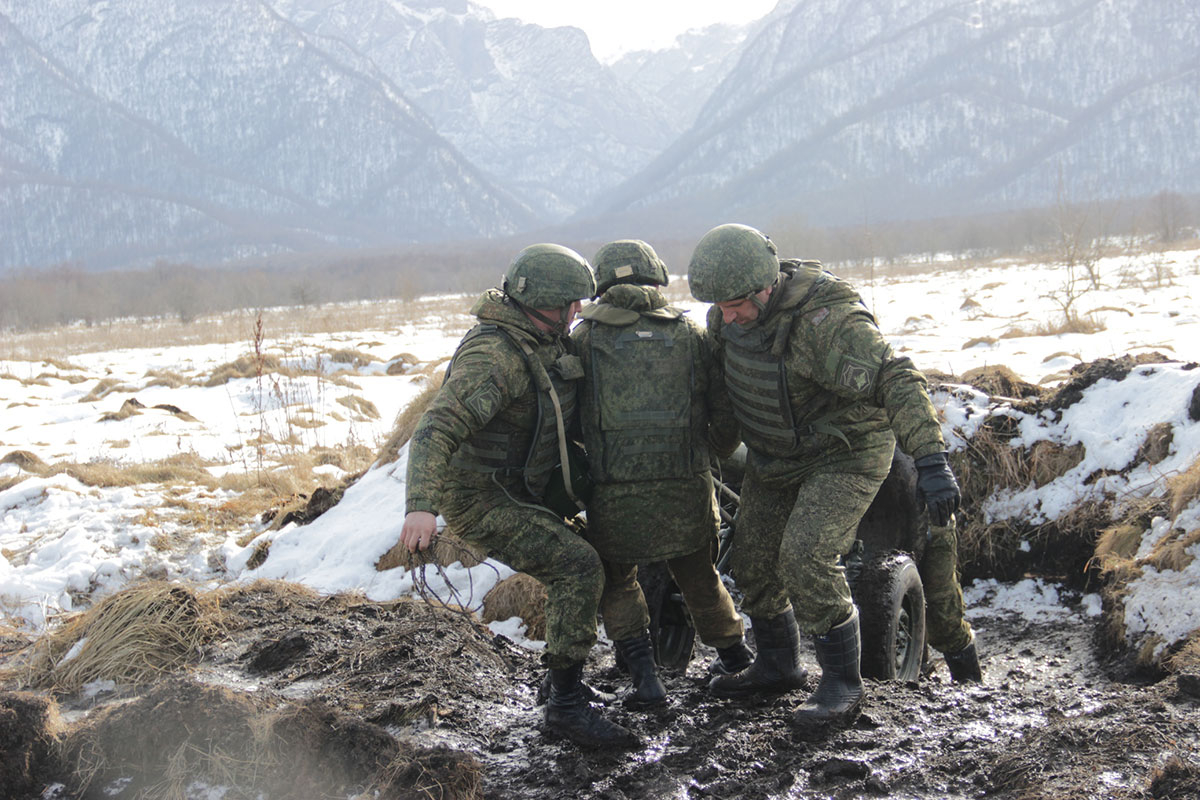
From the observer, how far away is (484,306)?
4.08 m

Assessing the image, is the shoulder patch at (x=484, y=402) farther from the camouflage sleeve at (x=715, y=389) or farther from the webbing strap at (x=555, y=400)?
the camouflage sleeve at (x=715, y=389)

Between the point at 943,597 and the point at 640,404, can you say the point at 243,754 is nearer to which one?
the point at 640,404

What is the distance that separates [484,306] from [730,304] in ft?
3.53

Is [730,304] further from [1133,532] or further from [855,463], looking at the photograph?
[1133,532]

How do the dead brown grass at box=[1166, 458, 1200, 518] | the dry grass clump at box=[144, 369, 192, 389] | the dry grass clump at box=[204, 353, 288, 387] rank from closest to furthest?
the dead brown grass at box=[1166, 458, 1200, 518] < the dry grass clump at box=[204, 353, 288, 387] < the dry grass clump at box=[144, 369, 192, 389]

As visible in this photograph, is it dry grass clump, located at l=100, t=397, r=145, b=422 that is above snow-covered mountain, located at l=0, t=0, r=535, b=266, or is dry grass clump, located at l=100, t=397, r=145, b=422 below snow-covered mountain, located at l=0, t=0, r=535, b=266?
below

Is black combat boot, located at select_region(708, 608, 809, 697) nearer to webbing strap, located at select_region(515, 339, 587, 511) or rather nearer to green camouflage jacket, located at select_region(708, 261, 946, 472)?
green camouflage jacket, located at select_region(708, 261, 946, 472)

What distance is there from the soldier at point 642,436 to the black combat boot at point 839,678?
650mm

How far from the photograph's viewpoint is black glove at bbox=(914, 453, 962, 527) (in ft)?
11.6

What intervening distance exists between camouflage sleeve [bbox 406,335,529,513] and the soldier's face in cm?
93

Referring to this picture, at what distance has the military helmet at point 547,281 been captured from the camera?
405 centimetres

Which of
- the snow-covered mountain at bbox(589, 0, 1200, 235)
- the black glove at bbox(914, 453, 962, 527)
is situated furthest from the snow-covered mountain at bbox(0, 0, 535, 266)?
the black glove at bbox(914, 453, 962, 527)

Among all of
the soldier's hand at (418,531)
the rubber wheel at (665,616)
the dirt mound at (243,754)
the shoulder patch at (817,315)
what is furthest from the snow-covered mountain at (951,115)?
the dirt mound at (243,754)

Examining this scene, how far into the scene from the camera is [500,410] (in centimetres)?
396
